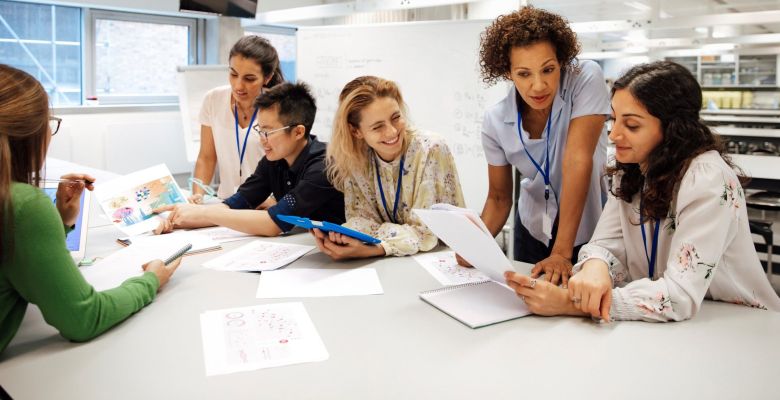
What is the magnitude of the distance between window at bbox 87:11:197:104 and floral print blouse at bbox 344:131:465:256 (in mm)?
3658

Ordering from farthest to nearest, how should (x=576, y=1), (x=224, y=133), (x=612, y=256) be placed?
1. (x=576, y=1)
2. (x=224, y=133)
3. (x=612, y=256)

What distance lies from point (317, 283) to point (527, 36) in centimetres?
86

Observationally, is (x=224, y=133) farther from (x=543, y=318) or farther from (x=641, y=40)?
(x=641, y=40)

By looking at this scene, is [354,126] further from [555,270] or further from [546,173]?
[555,270]

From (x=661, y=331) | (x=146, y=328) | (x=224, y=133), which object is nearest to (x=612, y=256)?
(x=661, y=331)

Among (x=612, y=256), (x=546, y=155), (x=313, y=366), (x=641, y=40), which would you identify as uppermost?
(x=641, y=40)

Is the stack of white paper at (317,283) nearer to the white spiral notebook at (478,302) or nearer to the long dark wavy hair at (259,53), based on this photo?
the white spiral notebook at (478,302)

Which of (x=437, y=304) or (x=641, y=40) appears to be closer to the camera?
(x=437, y=304)

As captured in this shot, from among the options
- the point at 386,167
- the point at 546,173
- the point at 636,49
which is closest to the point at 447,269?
the point at 386,167

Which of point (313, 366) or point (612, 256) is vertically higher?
point (612, 256)

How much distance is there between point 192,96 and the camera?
4789 millimetres

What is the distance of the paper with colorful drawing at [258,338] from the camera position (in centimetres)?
108

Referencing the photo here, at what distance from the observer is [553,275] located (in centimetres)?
148

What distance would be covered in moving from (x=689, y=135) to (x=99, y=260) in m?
1.55
